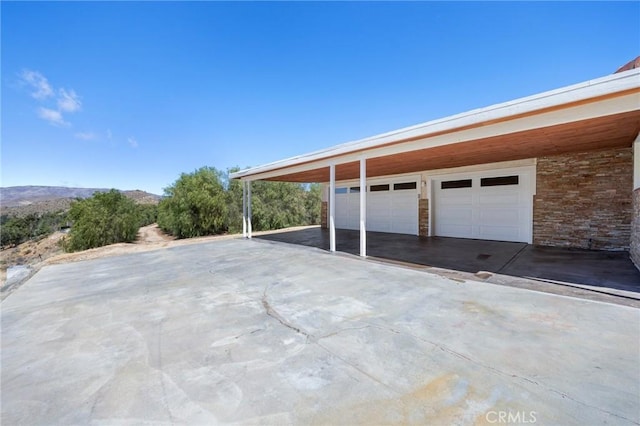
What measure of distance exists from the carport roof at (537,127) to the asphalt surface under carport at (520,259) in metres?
2.58

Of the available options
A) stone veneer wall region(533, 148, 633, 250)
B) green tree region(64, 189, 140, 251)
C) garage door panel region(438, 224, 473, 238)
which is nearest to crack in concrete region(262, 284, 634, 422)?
stone veneer wall region(533, 148, 633, 250)

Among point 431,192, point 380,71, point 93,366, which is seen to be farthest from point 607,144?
point 93,366

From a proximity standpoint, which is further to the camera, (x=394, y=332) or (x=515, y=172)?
(x=515, y=172)

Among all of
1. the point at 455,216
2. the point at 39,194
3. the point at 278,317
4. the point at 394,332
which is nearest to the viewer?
the point at 394,332

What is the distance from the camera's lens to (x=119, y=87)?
11.7m

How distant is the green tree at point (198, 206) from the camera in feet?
55.1

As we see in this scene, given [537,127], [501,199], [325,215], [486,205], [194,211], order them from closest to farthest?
[537,127] → [501,199] → [486,205] → [325,215] → [194,211]

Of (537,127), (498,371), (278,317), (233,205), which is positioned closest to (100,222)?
(233,205)

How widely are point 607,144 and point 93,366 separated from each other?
1002cm

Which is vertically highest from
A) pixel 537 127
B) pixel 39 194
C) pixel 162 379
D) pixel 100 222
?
pixel 39 194

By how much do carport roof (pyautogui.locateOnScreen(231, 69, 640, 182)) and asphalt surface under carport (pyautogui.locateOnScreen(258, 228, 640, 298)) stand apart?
258 cm

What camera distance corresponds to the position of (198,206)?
54.9 feet

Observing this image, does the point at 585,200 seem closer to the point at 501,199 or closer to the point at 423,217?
the point at 501,199

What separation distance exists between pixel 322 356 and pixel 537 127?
4.53 meters
